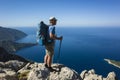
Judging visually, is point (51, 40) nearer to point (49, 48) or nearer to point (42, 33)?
point (49, 48)

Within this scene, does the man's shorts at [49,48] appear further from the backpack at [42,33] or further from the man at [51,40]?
the backpack at [42,33]

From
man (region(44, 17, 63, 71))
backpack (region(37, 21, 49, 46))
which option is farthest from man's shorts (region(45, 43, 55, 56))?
backpack (region(37, 21, 49, 46))

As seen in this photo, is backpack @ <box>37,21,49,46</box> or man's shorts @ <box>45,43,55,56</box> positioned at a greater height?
backpack @ <box>37,21,49,46</box>

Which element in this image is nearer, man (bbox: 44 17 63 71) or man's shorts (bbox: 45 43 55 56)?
man (bbox: 44 17 63 71)

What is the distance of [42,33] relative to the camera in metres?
13.8

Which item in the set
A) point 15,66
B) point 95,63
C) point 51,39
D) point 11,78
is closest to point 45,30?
point 51,39

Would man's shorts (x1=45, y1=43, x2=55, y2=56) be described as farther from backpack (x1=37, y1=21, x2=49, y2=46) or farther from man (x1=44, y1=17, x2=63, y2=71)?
backpack (x1=37, y1=21, x2=49, y2=46)

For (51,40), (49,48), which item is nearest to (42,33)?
(51,40)

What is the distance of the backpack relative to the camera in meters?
13.7

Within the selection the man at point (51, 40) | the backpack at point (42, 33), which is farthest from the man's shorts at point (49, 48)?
the backpack at point (42, 33)

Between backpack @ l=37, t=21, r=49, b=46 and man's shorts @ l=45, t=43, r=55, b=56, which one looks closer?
backpack @ l=37, t=21, r=49, b=46

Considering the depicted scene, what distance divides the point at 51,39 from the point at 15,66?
699 centimetres

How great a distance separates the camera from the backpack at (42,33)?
1368 centimetres

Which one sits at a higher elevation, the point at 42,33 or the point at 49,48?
the point at 42,33
